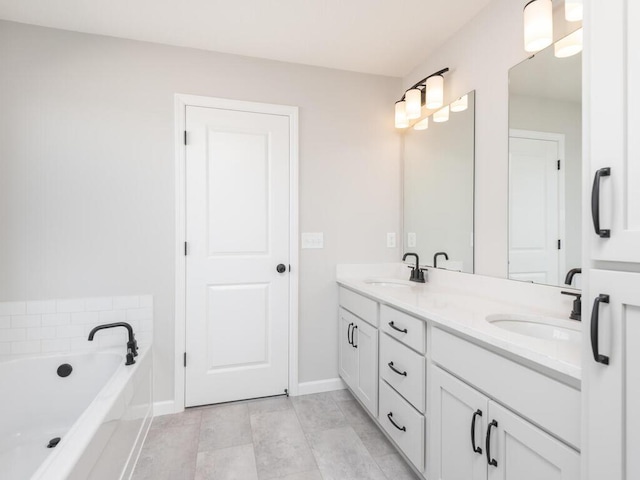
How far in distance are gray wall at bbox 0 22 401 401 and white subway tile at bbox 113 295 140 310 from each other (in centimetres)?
5

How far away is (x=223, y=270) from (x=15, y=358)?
1.26 metres

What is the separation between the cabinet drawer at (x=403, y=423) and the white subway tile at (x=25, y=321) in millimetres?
2097

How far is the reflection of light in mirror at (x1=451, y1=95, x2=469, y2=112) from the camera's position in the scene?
198cm

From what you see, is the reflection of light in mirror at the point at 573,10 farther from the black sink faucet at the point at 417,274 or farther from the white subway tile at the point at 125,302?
the white subway tile at the point at 125,302

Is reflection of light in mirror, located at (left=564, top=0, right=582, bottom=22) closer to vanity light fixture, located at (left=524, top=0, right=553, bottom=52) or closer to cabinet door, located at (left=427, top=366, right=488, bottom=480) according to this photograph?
vanity light fixture, located at (left=524, top=0, right=553, bottom=52)

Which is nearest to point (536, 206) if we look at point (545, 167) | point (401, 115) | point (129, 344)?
point (545, 167)

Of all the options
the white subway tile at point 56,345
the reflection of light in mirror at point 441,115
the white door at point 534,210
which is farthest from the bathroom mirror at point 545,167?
the white subway tile at point 56,345

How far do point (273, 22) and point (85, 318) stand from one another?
2166 millimetres

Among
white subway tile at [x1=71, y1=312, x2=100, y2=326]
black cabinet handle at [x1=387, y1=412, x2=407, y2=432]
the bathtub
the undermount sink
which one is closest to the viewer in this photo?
the undermount sink

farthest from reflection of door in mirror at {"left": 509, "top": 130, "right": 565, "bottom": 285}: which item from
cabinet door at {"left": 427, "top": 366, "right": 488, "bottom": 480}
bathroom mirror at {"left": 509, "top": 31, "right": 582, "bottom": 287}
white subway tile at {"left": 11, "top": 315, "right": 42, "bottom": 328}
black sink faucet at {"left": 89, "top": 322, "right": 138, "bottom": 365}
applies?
white subway tile at {"left": 11, "top": 315, "right": 42, "bottom": 328}

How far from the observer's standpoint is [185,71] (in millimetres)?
2213

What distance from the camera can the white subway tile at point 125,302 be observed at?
2.10m

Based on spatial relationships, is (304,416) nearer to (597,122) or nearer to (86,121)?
(597,122)

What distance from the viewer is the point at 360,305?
212 cm
